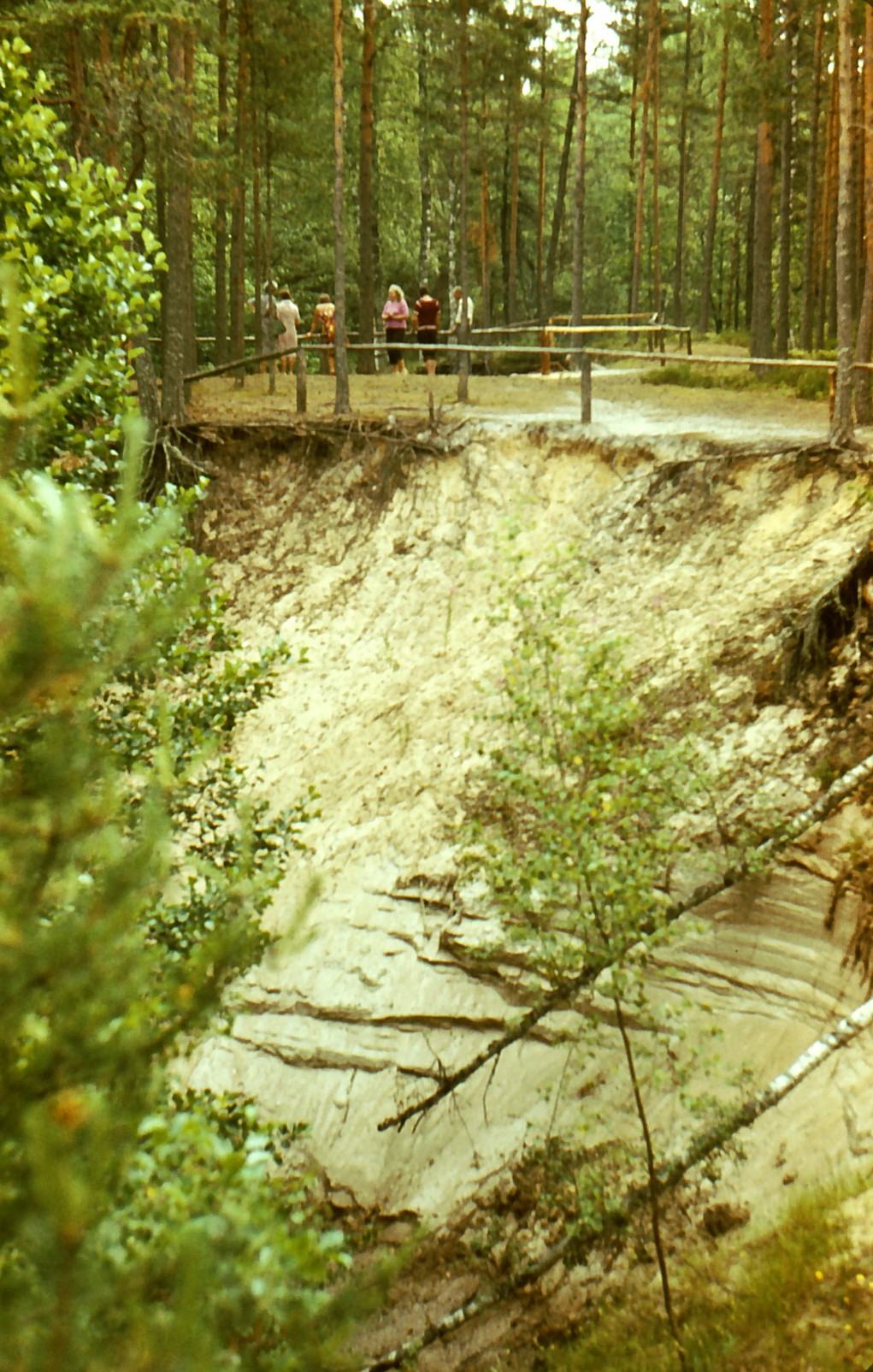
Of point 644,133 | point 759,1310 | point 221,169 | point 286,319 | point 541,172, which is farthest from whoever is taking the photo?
point 541,172

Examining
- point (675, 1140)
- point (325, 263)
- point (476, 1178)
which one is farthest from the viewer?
point (325, 263)

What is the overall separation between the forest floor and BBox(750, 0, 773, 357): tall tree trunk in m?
2.50

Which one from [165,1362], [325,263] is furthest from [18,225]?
[325,263]

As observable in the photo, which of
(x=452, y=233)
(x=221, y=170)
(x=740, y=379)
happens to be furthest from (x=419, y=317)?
(x=452, y=233)

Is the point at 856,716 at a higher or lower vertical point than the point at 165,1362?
→ lower

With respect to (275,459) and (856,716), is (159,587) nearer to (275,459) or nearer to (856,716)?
(856,716)

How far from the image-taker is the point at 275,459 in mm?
15344

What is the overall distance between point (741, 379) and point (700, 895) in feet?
44.7

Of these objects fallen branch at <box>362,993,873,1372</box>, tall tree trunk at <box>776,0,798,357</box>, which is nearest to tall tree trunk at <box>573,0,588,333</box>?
tall tree trunk at <box>776,0,798,357</box>

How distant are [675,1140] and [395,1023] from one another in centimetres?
308

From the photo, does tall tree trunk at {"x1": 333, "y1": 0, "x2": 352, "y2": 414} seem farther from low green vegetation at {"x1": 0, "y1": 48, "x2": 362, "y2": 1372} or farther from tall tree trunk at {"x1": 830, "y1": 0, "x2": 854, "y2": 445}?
low green vegetation at {"x1": 0, "y1": 48, "x2": 362, "y2": 1372}

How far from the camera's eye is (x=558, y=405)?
16.8m

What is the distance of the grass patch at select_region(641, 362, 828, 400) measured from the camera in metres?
16.8

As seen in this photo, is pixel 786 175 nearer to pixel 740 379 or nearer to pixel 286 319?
pixel 740 379
